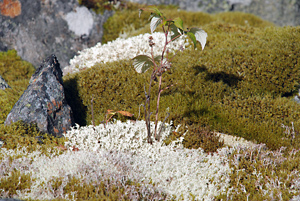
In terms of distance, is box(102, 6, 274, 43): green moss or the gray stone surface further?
the gray stone surface

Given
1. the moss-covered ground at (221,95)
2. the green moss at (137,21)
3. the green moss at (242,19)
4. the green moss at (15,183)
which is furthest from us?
the green moss at (242,19)

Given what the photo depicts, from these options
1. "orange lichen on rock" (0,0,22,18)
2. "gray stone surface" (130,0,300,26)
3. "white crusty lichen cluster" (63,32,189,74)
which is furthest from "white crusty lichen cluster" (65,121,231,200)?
"gray stone surface" (130,0,300,26)

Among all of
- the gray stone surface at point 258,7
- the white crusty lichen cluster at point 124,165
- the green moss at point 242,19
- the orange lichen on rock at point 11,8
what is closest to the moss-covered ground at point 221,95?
the white crusty lichen cluster at point 124,165

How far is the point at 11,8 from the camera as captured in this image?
1068 centimetres

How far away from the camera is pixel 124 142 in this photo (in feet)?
17.6

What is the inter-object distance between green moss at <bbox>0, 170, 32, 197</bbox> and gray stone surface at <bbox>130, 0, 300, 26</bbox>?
11939mm

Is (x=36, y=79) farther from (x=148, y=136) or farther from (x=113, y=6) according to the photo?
(x=113, y=6)

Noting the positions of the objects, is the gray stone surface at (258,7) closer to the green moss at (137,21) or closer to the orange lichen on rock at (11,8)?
the green moss at (137,21)

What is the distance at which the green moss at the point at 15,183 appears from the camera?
155 inches

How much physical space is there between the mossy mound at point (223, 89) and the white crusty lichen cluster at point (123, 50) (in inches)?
48.7

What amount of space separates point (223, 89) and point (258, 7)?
34.6ft

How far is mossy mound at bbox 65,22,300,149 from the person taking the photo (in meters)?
6.19

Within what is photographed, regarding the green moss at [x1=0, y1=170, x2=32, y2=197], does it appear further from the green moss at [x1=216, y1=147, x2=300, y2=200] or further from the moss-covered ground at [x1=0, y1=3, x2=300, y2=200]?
the green moss at [x1=216, y1=147, x2=300, y2=200]

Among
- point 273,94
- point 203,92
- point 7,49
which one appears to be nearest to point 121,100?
point 203,92
